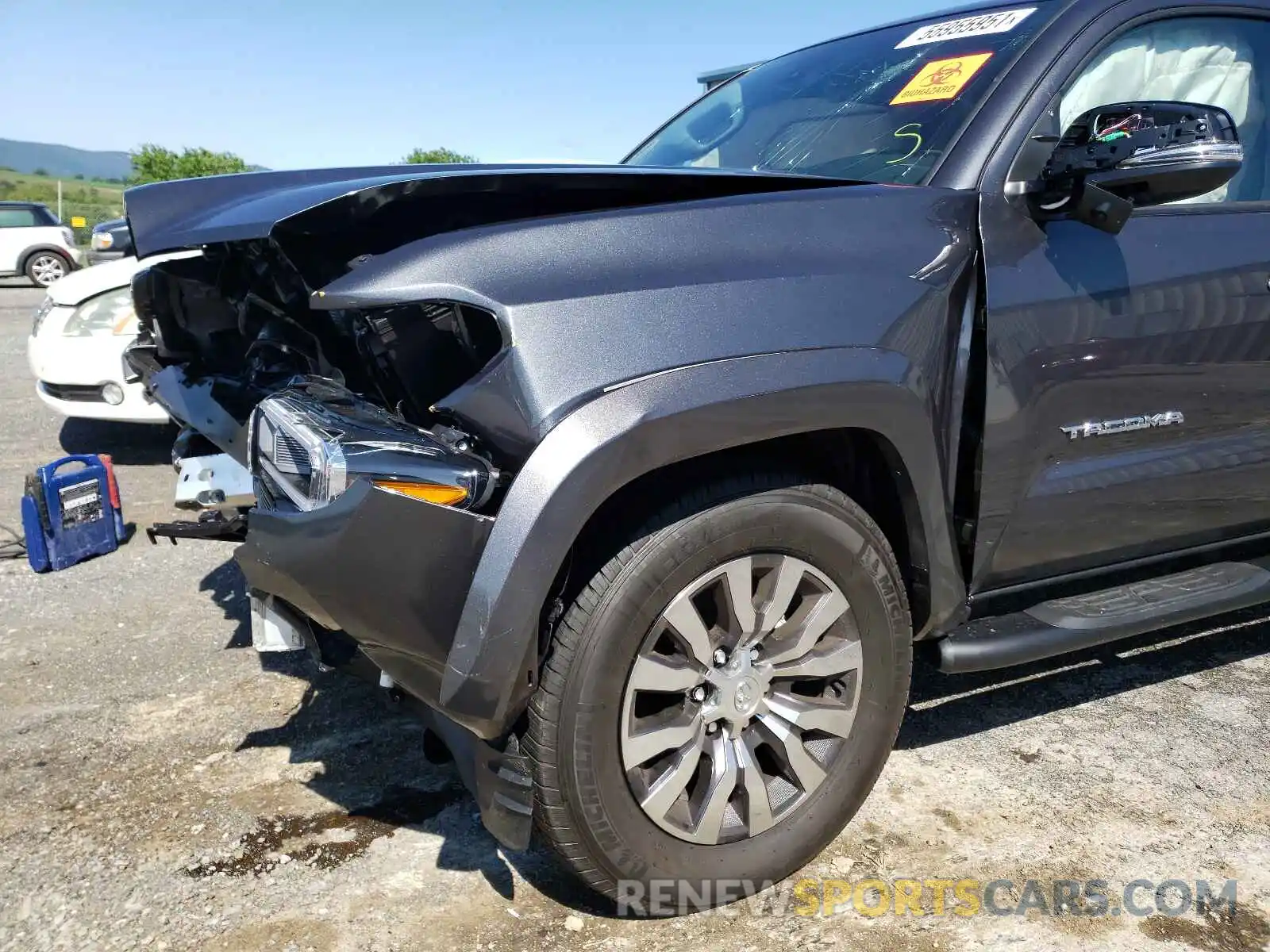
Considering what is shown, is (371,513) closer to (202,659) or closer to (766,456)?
(766,456)

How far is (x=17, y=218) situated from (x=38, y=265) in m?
0.83

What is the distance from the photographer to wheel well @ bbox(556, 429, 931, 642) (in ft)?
6.21

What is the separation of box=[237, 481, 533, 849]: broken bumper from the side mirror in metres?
1.50

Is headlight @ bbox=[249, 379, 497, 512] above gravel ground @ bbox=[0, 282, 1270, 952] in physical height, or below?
above

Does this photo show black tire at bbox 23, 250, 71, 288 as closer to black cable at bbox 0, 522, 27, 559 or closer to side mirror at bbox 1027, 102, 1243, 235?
black cable at bbox 0, 522, 27, 559

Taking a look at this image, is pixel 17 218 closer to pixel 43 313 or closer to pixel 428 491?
pixel 43 313

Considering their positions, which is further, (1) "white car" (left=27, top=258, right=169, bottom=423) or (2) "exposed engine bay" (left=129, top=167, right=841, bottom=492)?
(1) "white car" (left=27, top=258, right=169, bottom=423)

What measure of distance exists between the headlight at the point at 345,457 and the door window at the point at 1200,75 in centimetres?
170

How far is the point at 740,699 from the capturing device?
2.07 m

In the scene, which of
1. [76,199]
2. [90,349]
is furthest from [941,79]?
[76,199]

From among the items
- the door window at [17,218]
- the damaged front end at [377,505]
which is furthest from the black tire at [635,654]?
the door window at [17,218]

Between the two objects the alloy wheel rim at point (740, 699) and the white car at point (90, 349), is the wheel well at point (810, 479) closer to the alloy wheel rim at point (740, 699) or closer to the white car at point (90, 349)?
the alloy wheel rim at point (740, 699)

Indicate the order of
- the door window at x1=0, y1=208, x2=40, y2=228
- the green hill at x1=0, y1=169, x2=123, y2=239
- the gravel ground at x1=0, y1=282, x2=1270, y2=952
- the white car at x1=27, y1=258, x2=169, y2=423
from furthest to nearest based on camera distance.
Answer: the green hill at x1=0, y1=169, x2=123, y2=239 → the door window at x1=0, y1=208, x2=40, y2=228 → the white car at x1=27, y1=258, x2=169, y2=423 → the gravel ground at x1=0, y1=282, x2=1270, y2=952

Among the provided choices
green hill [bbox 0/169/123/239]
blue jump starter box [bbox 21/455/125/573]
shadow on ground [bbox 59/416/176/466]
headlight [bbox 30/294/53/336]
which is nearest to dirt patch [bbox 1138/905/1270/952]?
blue jump starter box [bbox 21/455/125/573]
